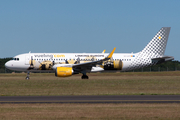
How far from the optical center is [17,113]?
14164mm

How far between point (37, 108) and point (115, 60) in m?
31.0

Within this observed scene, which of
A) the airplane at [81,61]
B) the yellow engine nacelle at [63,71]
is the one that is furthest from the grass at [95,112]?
the airplane at [81,61]

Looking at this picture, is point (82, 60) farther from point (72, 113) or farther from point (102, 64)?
point (72, 113)

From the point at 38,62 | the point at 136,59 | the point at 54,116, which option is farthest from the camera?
the point at 136,59

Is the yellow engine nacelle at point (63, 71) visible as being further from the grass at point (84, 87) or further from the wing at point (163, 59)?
the wing at point (163, 59)

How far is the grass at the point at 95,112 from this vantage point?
1316cm

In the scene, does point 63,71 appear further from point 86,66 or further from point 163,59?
point 163,59

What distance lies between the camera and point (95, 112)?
14359 mm

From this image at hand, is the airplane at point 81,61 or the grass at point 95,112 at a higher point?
the airplane at point 81,61

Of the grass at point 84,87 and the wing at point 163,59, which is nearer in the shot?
the grass at point 84,87

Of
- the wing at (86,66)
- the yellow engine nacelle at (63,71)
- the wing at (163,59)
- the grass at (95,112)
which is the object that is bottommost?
the grass at (95,112)

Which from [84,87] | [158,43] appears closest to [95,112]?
[84,87]

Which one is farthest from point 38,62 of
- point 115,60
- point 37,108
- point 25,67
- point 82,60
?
point 37,108

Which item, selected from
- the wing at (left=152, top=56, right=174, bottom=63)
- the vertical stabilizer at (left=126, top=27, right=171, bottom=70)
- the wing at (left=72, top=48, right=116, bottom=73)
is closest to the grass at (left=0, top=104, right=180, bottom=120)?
the wing at (left=72, top=48, right=116, bottom=73)
